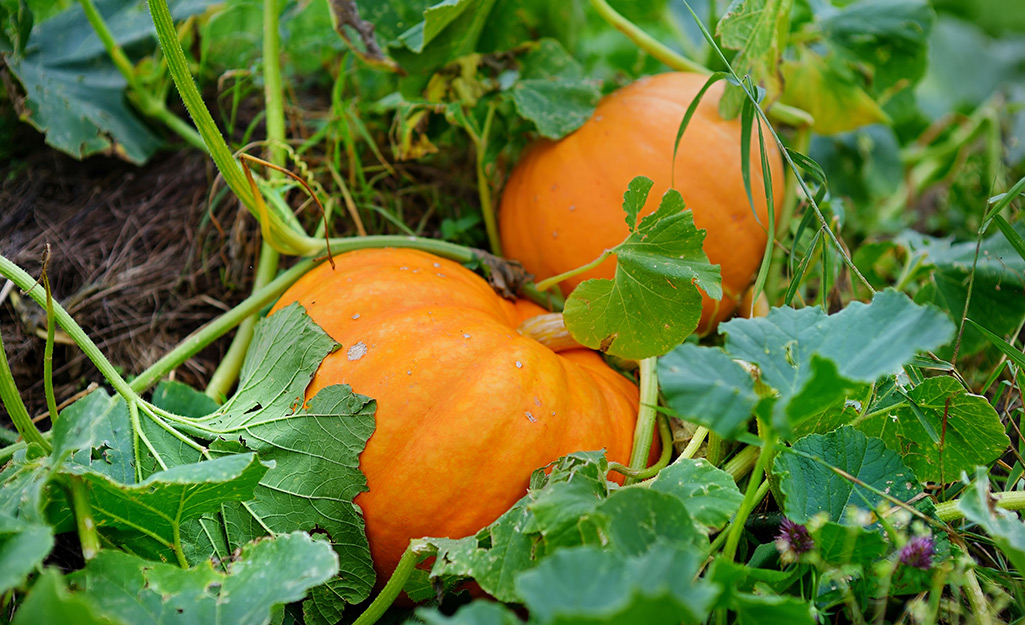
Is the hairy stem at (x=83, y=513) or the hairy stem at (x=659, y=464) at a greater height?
the hairy stem at (x=83, y=513)

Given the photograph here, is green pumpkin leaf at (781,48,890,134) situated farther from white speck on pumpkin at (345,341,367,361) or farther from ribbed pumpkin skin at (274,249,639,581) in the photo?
white speck on pumpkin at (345,341,367,361)

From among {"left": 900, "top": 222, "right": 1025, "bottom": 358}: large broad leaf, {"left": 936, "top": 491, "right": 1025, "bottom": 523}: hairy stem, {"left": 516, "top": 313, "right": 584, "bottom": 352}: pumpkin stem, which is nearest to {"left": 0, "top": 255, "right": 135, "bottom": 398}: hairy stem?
{"left": 516, "top": 313, "right": 584, "bottom": 352}: pumpkin stem

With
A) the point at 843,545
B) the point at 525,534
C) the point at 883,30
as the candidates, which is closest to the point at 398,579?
the point at 525,534

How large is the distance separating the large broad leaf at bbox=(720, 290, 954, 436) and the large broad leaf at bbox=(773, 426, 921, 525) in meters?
0.19

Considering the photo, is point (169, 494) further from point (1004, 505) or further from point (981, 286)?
point (981, 286)

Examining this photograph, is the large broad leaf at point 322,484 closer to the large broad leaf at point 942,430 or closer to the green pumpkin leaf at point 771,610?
the green pumpkin leaf at point 771,610

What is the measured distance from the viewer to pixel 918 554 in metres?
0.77

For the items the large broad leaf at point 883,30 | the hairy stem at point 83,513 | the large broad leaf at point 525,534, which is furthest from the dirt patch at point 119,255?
the large broad leaf at point 883,30

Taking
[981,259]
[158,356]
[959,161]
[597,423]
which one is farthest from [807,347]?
[959,161]

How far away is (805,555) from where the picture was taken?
756 mm

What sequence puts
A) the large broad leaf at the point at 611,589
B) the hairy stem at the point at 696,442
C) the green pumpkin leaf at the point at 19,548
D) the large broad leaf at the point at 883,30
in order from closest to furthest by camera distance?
the large broad leaf at the point at 611,589 < the green pumpkin leaf at the point at 19,548 < the hairy stem at the point at 696,442 < the large broad leaf at the point at 883,30

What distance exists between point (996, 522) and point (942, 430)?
230 mm

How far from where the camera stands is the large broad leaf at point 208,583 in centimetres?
71

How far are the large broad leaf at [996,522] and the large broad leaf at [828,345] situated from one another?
0.53ft
